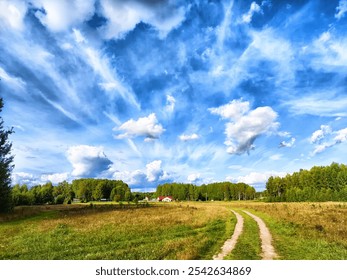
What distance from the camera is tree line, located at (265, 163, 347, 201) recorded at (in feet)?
321

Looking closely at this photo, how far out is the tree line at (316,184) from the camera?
97.7 meters

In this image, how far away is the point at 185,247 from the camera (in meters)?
16.0

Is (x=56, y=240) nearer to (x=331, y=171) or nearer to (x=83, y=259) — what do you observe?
(x=83, y=259)

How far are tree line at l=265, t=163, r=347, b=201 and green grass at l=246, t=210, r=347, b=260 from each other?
83.4 m

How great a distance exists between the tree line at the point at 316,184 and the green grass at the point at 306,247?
83.4m

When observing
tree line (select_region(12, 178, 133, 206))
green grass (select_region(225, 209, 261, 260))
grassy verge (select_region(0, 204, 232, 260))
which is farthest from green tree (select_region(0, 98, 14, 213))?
tree line (select_region(12, 178, 133, 206))

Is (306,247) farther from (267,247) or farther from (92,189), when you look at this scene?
(92,189)

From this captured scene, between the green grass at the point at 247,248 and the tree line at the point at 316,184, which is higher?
the tree line at the point at 316,184

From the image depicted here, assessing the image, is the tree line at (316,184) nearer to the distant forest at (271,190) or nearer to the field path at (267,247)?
the distant forest at (271,190)

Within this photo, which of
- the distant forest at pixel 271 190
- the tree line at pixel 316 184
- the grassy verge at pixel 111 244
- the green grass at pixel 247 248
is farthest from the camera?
the distant forest at pixel 271 190

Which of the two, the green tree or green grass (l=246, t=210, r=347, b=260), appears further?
the green tree

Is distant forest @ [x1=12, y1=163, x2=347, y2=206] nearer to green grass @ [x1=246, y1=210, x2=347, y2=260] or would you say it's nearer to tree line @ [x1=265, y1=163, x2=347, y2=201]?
tree line @ [x1=265, y1=163, x2=347, y2=201]

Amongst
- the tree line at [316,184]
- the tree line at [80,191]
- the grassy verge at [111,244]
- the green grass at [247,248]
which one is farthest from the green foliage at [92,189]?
the green grass at [247,248]

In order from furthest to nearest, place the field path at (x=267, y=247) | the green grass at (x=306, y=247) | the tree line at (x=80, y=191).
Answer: the tree line at (x=80, y=191), the field path at (x=267, y=247), the green grass at (x=306, y=247)
